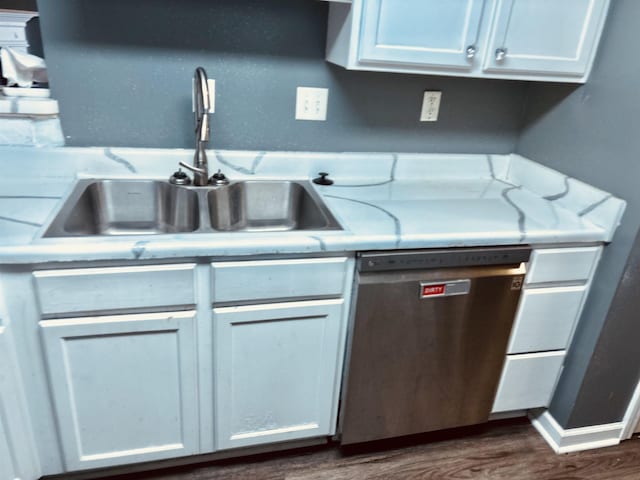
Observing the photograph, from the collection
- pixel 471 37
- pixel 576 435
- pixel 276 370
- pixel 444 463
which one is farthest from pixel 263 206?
pixel 576 435

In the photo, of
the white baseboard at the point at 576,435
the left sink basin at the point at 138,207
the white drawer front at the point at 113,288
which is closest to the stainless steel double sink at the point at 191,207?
the left sink basin at the point at 138,207

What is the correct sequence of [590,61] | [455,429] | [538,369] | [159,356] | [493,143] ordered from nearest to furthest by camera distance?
[159,356] < [590,61] < [538,369] < [455,429] < [493,143]

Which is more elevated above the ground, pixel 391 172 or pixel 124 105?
pixel 124 105

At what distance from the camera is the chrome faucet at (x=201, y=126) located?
4.83 feet

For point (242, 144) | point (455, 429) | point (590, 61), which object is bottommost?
point (455, 429)

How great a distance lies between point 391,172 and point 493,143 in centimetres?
48

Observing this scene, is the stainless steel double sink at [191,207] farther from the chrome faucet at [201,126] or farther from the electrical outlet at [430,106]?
the electrical outlet at [430,106]

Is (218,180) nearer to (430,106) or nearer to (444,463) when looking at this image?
(430,106)

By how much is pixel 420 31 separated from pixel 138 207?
3.65 ft

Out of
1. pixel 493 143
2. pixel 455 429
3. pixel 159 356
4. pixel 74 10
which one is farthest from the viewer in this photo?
pixel 493 143

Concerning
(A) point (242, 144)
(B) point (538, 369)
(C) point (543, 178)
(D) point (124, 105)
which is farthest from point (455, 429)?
(D) point (124, 105)

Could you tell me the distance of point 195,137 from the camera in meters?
1.70

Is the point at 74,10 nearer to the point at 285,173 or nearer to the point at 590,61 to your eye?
the point at 285,173

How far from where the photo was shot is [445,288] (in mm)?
1451
